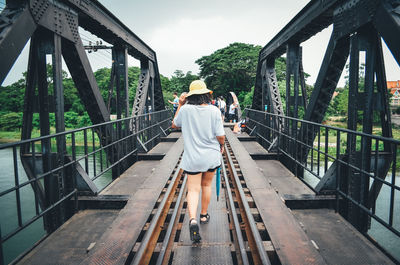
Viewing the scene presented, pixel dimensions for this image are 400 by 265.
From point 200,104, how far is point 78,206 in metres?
2.67

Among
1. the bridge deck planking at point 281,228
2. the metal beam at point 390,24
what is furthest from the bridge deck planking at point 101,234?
the metal beam at point 390,24

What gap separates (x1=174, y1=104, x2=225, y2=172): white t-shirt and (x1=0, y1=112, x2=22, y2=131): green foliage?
50898mm

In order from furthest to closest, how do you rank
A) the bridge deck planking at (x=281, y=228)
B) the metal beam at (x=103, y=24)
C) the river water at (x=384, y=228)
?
the river water at (x=384, y=228) → the metal beam at (x=103, y=24) → the bridge deck planking at (x=281, y=228)

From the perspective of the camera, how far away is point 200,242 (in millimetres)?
3139

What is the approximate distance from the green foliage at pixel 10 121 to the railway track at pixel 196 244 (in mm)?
49852

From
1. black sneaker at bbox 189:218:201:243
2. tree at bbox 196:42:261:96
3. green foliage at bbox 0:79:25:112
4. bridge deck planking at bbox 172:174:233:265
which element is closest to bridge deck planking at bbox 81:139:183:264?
bridge deck planking at bbox 172:174:233:265

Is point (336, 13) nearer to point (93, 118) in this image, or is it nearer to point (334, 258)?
point (334, 258)

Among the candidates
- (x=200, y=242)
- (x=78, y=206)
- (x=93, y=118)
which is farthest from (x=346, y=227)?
(x=93, y=118)

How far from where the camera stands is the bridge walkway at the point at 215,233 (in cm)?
285

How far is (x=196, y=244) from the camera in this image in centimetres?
310

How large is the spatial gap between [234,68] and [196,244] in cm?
3981

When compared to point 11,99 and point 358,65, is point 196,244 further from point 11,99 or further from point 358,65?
point 11,99

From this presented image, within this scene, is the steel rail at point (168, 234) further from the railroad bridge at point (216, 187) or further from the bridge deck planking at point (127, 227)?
the bridge deck planking at point (127, 227)

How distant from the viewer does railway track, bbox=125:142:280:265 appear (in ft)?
9.27
